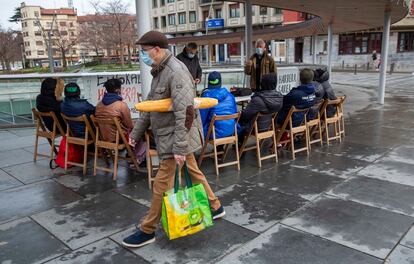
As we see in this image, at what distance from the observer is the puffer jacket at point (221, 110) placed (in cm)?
482

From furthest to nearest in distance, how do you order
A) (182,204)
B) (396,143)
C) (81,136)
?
(396,143), (81,136), (182,204)

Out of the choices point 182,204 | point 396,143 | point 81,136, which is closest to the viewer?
point 182,204

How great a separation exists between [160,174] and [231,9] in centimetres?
5106

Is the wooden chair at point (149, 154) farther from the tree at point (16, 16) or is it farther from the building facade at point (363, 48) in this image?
the tree at point (16, 16)

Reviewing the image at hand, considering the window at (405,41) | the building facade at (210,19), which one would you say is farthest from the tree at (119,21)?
the window at (405,41)

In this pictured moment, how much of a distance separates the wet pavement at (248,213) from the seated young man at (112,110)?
2.01 ft

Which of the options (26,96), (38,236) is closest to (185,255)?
(38,236)

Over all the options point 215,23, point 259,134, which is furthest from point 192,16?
point 259,134

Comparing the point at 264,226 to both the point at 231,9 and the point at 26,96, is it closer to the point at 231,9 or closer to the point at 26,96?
the point at 26,96

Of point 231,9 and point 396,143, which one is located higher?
point 231,9

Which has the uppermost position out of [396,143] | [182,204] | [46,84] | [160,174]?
[46,84]

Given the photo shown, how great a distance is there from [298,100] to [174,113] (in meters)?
3.13

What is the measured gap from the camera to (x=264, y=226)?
3.41 meters

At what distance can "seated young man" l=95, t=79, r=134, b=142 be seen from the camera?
4645mm
